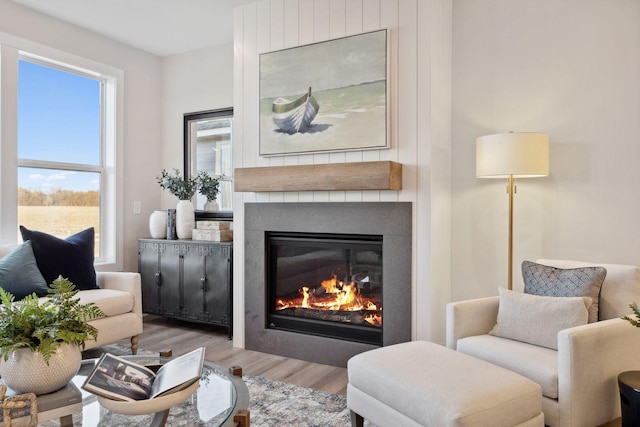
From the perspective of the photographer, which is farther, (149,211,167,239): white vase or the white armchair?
(149,211,167,239): white vase

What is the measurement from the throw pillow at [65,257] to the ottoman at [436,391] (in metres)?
2.29

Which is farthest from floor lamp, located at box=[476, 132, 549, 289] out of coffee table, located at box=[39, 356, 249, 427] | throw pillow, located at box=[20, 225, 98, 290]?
throw pillow, located at box=[20, 225, 98, 290]

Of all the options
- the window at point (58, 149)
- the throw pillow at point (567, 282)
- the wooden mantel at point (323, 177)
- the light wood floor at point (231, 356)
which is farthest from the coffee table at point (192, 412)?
the window at point (58, 149)

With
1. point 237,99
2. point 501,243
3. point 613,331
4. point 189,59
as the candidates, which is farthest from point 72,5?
point 613,331

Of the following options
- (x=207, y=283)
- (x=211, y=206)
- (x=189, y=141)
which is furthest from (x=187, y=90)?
(x=207, y=283)

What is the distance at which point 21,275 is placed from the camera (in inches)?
115

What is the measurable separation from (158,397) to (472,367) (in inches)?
49.5

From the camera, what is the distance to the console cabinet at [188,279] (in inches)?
147

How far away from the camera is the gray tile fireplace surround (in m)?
2.88

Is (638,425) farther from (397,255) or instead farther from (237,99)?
(237,99)

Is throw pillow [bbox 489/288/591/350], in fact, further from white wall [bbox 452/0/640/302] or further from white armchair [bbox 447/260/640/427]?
white wall [bbox 452/0/640/302]

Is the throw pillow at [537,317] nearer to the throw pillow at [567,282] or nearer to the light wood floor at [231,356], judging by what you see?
the throw pillow at [567,282]

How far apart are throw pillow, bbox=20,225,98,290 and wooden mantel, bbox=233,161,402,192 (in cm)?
127

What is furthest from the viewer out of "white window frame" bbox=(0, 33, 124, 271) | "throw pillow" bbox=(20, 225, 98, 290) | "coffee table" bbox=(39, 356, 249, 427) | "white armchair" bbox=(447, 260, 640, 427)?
"white window frame" bbox=(0, 33, 124, 271)
